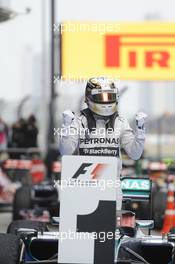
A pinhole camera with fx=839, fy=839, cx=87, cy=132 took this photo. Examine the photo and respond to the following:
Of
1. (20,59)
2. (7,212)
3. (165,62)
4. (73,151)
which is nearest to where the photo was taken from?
(73,151)

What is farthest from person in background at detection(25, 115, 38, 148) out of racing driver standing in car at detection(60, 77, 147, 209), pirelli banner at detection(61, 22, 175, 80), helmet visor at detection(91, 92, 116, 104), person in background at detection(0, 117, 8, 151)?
helmet visor at detection(91, 92, 116, 104)

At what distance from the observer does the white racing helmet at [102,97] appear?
6.70 metres

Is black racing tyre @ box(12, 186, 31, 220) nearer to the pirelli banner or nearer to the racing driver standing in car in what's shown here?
the pirelli banner

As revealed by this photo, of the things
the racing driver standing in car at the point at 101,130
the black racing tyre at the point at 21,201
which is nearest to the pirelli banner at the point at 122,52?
the black racing tyre at the point at 21,201

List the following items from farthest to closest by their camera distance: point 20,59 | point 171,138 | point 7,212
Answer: point 171,138, point 20,59, point 7,212

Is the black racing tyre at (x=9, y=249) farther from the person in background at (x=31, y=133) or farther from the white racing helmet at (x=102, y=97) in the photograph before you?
the person in background at (x=31, y=133)

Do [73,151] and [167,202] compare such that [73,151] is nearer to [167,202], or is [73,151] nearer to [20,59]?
[167,202]

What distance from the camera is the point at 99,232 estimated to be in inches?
236

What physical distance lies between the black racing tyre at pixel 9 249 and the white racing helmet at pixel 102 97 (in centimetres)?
122

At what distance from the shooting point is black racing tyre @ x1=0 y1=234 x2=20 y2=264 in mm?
6297

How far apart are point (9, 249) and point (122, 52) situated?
992 centimetres

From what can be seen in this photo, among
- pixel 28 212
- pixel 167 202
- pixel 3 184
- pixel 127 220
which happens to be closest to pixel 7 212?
pixel 3 184

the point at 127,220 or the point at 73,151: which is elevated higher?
the point at 73,151

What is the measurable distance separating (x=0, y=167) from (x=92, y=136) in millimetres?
8221
